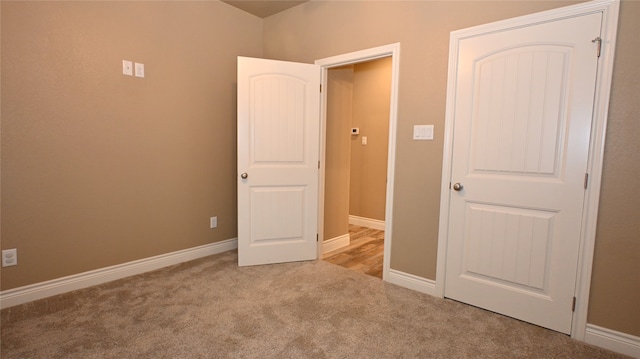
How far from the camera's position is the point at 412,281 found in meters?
2.73

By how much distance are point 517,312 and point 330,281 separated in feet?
4.65

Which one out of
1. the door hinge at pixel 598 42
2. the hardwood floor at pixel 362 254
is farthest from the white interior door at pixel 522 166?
the hardwood floor at pixel 362 254

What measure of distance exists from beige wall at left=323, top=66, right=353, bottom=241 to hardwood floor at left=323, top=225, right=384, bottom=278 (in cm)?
23

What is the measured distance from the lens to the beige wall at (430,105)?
6.05 ft

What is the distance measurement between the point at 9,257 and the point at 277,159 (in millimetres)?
2113

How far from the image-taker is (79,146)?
8.23ft

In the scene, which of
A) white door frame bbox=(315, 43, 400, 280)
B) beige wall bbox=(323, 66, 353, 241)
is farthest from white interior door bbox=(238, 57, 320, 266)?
beige wall bbox=(323, 66, 353, 241)

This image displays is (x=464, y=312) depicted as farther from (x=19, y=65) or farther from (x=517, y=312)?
(x=19, y=65)

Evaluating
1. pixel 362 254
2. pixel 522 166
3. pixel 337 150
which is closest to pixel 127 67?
pixel 337 150

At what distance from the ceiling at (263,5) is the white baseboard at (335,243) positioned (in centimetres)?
257

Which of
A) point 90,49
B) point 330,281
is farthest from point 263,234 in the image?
point 90,49

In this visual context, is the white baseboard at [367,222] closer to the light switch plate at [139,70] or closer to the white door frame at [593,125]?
the white door frame at [593,125]

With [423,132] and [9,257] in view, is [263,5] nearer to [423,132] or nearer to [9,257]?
[423,132]

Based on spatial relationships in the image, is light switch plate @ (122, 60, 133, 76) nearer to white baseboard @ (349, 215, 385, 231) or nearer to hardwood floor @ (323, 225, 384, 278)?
hardwood floor @ (323, 225, 384, 278)
